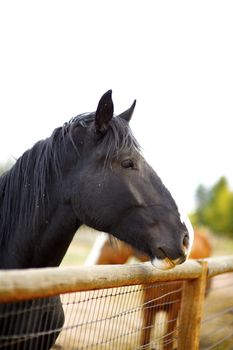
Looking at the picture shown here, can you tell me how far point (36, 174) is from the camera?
9.73 ft

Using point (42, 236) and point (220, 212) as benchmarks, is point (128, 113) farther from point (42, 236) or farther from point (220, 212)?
point (220, 212)

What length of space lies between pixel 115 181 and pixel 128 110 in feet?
2.30

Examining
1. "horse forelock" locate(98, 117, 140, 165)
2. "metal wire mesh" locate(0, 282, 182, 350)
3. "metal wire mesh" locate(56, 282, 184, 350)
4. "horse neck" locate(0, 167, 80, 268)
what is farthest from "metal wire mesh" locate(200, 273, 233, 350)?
"horse forelock" locate(98, 117, 140, 165)

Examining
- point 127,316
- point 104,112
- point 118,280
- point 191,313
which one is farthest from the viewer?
point 191,313

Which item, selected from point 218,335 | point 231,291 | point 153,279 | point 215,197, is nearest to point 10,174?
point 153,279

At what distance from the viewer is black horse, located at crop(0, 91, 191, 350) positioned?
277 centimetres

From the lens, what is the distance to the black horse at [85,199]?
9.09ft

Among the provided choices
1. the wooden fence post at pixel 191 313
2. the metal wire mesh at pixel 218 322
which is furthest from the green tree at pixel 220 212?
the wooden fence post at pixel 191 313

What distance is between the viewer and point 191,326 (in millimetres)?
3438

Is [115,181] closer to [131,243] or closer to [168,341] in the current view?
[131,243]

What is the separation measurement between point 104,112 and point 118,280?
116 cm

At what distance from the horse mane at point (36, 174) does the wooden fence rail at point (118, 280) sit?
774 mm

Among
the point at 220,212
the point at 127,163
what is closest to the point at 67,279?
the point at 127,163

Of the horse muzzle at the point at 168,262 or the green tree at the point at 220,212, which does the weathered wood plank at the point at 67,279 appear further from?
the green tree at the point at 220,212
